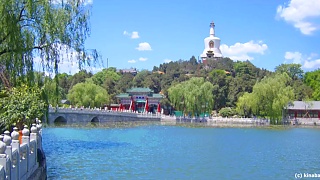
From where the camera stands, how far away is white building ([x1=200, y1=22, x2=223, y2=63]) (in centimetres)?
9575

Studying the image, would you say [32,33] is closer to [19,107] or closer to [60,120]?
[19,107]

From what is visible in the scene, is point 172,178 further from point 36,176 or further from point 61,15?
point 61,15

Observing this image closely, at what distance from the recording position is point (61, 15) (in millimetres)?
16062

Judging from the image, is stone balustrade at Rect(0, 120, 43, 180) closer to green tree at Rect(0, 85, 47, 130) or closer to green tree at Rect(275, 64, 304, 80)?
green tree at Rect(0, 85, 47, 130)

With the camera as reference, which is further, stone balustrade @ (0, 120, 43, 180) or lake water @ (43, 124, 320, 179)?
lake water @ (43, 124, 320, 179)

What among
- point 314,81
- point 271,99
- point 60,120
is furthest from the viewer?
point 314,81

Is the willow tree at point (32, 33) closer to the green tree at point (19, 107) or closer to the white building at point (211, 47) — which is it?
the green tree at point (19, 107)

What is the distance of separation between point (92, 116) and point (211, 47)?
53578 millimetres

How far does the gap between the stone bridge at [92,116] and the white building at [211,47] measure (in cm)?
4038

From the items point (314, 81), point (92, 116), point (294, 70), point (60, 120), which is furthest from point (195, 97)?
point (294, 70)

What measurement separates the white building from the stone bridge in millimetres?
40383

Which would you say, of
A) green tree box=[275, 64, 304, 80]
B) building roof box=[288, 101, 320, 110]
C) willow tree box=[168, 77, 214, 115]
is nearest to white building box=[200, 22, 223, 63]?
green tree box=[275, 64, 304, 80]

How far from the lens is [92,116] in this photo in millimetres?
49375

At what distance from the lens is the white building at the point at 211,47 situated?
95.8 m
